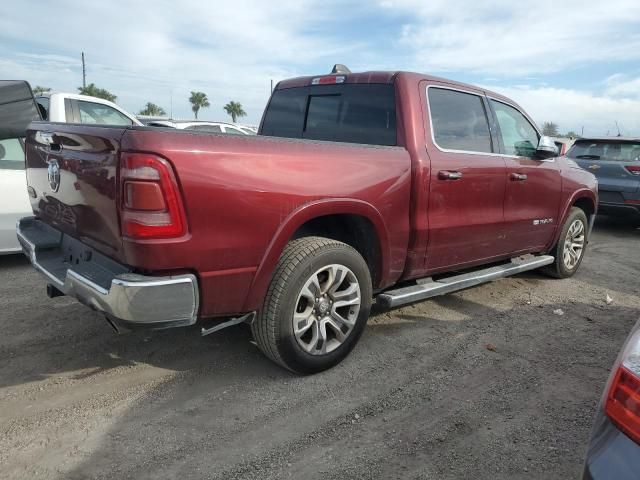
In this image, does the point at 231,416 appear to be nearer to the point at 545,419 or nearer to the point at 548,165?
the point at 545,419

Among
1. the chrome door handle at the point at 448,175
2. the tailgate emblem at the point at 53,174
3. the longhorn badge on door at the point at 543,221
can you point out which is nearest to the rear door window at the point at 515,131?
the longhorn badge on door at the point at 543,221

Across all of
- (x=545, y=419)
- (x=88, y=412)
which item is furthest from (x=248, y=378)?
(x=545, y=419)

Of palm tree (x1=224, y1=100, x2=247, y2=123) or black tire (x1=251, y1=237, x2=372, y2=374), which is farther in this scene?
palm tree (x1=224, y1=100, x2=247, y2=123)

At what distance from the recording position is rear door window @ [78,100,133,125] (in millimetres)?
6890

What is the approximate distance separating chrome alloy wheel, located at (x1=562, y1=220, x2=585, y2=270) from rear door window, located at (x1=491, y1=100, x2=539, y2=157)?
1.23 meters

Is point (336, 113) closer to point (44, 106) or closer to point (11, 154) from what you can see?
point (11, 154)

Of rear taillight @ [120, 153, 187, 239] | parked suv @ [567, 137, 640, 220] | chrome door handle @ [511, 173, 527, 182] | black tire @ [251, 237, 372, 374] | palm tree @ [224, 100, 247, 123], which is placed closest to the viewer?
rear taillight @ [120, 153, 187, 239]

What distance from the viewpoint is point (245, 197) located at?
2545 millimetres

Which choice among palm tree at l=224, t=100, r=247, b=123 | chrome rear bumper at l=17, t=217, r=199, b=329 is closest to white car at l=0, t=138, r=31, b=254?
chrome rear bumper at l=17, t=217, r=199, b=329

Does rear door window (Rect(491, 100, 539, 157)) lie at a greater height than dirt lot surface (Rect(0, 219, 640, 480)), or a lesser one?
greater

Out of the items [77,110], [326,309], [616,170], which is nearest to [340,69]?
[326,309]

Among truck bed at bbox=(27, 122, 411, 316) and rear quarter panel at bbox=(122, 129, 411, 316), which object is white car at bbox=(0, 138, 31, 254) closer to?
truck bed at bbox=(27, 122, 411, 316)

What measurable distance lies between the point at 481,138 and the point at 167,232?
9.28ft

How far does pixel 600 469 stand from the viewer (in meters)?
1.38
